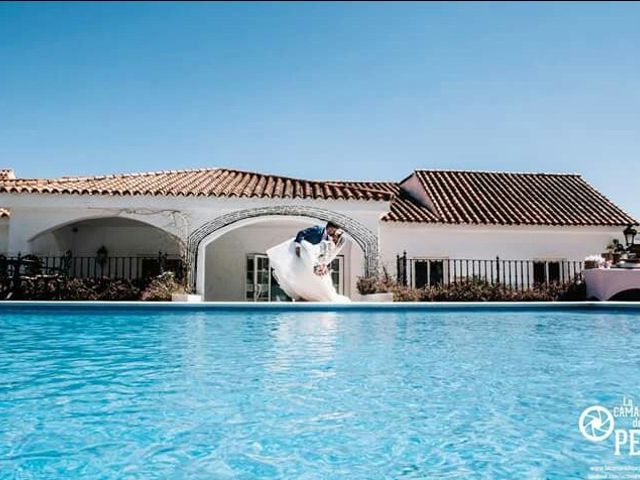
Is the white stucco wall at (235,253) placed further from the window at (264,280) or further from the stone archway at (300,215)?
the stone archway at (300,215)

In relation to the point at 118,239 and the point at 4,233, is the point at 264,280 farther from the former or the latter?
the point at 4,233

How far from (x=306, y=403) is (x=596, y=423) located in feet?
6.91

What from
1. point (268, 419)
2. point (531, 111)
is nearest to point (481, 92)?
point (531, 111)

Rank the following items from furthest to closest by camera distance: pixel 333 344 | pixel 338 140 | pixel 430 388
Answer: pixel 338 140 < pixel 333 344 < pixel 430 388

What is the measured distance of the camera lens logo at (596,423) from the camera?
371 cm

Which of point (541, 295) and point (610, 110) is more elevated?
point (610, 110)

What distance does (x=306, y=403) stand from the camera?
452 centimetres

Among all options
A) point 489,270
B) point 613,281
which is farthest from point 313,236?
point 613,281

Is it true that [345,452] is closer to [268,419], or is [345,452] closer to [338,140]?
[268,419]

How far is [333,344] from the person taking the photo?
807 cm

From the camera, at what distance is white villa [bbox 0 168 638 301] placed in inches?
669

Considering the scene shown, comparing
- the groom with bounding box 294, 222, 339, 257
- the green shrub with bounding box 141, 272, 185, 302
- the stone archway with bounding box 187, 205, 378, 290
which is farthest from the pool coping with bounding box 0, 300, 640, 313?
the stone archway with bounding box 187, 205, 378, 290

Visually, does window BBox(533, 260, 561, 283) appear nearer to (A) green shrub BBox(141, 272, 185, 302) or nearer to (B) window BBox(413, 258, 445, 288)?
(B) window BBox(413, 258, 445, 288)

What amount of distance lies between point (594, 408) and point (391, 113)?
12.0 metres
